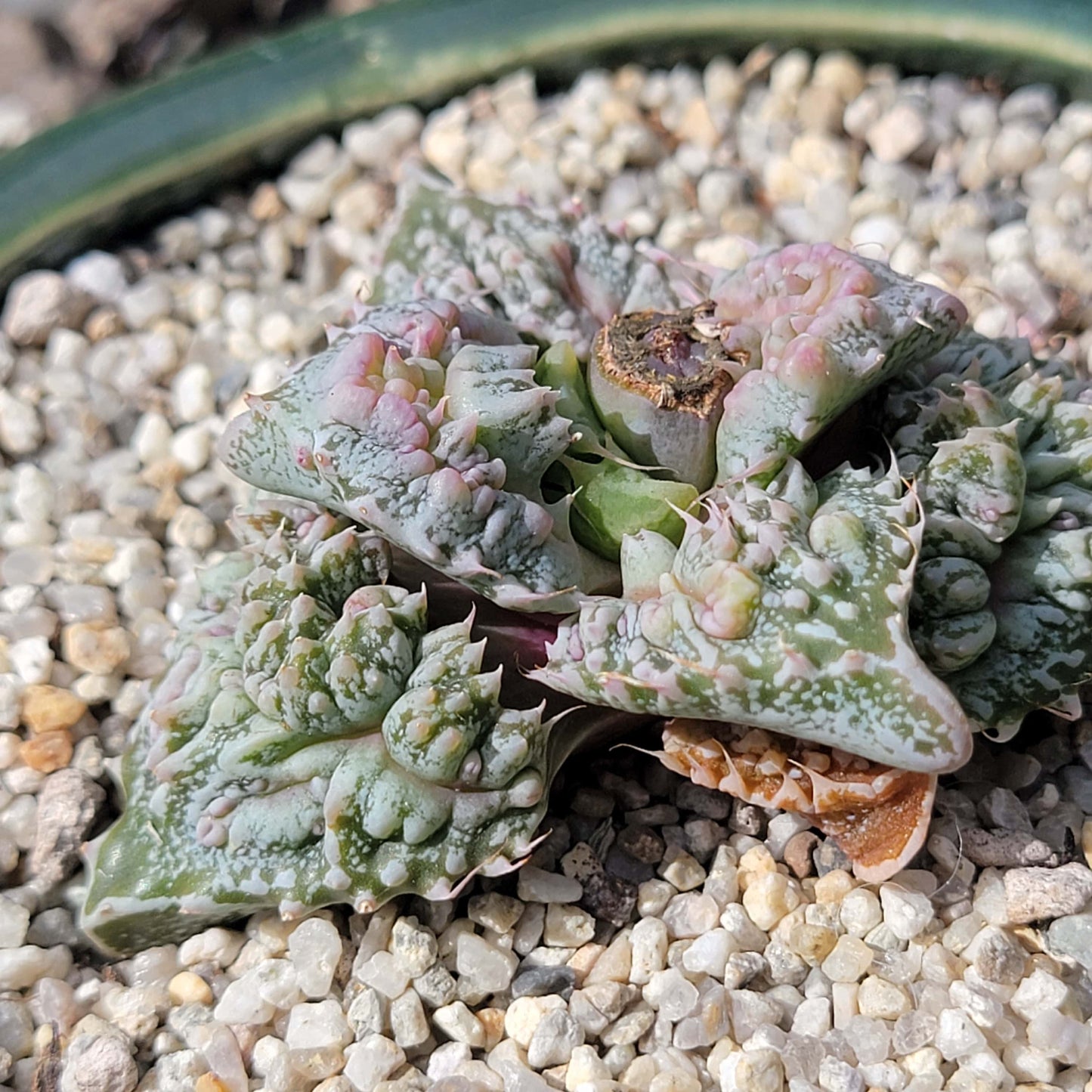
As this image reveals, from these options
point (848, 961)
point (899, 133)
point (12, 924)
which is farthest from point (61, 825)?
point (899, 133)

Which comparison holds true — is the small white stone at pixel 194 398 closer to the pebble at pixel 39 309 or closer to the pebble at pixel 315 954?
the pebble at pixel 39 309

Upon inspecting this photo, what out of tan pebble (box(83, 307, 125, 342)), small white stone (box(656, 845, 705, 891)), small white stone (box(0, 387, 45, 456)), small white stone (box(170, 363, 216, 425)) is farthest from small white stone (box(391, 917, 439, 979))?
tan pebble (box(83, 307, 125, 342))

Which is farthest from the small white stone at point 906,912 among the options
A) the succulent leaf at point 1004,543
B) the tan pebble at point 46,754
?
the tan pebble at point 46,754

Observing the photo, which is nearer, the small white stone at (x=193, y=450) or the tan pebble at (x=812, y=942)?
the tan pebble at (x=812, y=942)

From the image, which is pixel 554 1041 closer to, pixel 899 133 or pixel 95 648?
pixel 95 648

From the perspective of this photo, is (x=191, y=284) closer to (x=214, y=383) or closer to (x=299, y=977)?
(x=214, y=383)

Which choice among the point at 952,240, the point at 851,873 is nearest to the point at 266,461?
the point at 851,873
